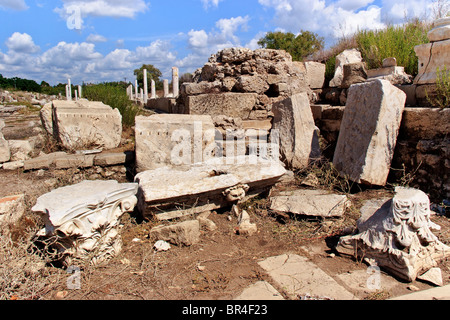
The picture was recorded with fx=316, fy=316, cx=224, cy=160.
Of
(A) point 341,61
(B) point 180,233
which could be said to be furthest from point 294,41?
(B) point 180,233

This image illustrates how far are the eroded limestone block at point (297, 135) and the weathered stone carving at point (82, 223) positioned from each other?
8.70 ft

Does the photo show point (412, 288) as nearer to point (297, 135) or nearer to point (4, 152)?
point (297, 135)

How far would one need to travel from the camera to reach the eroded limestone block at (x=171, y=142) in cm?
418

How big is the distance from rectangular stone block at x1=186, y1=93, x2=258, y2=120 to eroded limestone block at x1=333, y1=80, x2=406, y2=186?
2099mm

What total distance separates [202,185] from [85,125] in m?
2.73

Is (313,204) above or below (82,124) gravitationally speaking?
below

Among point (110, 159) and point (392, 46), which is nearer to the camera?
point (110, 159)

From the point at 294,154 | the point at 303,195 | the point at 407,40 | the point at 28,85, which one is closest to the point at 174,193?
the point at 303,195

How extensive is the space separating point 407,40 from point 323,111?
8.41ft

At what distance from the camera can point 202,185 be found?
3396 mm

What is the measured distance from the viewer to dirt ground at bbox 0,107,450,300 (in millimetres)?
2311

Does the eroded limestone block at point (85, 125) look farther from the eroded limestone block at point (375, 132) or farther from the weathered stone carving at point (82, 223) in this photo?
the eroded limestone block at point (375, 132)

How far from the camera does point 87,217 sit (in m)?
2.69

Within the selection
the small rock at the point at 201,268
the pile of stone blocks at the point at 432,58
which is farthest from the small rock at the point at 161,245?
the pile of stone blocks at the point at 432,58
